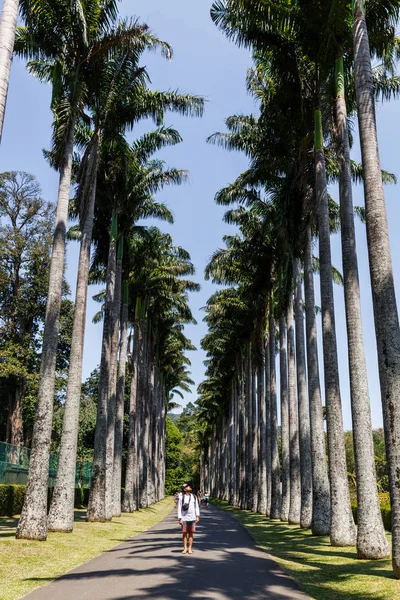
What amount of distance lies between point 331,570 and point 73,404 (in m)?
9.40

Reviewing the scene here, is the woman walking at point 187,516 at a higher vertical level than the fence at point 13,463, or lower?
lower

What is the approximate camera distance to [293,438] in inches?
947

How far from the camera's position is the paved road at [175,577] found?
23.8ft

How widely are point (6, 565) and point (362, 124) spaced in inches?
427

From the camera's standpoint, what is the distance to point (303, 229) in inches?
870

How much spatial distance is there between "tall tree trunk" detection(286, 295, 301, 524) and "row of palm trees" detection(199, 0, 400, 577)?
52 millimetres

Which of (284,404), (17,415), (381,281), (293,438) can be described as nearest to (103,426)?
(293,438)

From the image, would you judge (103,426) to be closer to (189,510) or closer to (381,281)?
(189,510)

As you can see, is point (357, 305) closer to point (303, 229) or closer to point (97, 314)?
point (303, 229)

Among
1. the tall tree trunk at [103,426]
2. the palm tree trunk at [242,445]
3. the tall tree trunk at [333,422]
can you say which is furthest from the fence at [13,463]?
the palm tree trunk at [242,445]

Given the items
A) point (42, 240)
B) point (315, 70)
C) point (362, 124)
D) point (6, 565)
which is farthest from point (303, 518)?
point (42, 240)

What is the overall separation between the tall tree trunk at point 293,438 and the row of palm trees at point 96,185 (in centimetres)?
760

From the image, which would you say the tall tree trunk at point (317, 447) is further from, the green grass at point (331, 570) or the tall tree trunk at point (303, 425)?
the tall tree trunk at point (303, 425)

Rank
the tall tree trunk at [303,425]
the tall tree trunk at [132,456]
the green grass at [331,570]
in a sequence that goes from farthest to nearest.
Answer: the tall tree trunk at [132,456] → the tall tree trunk at [303,425] → the green grass at [331,570]
